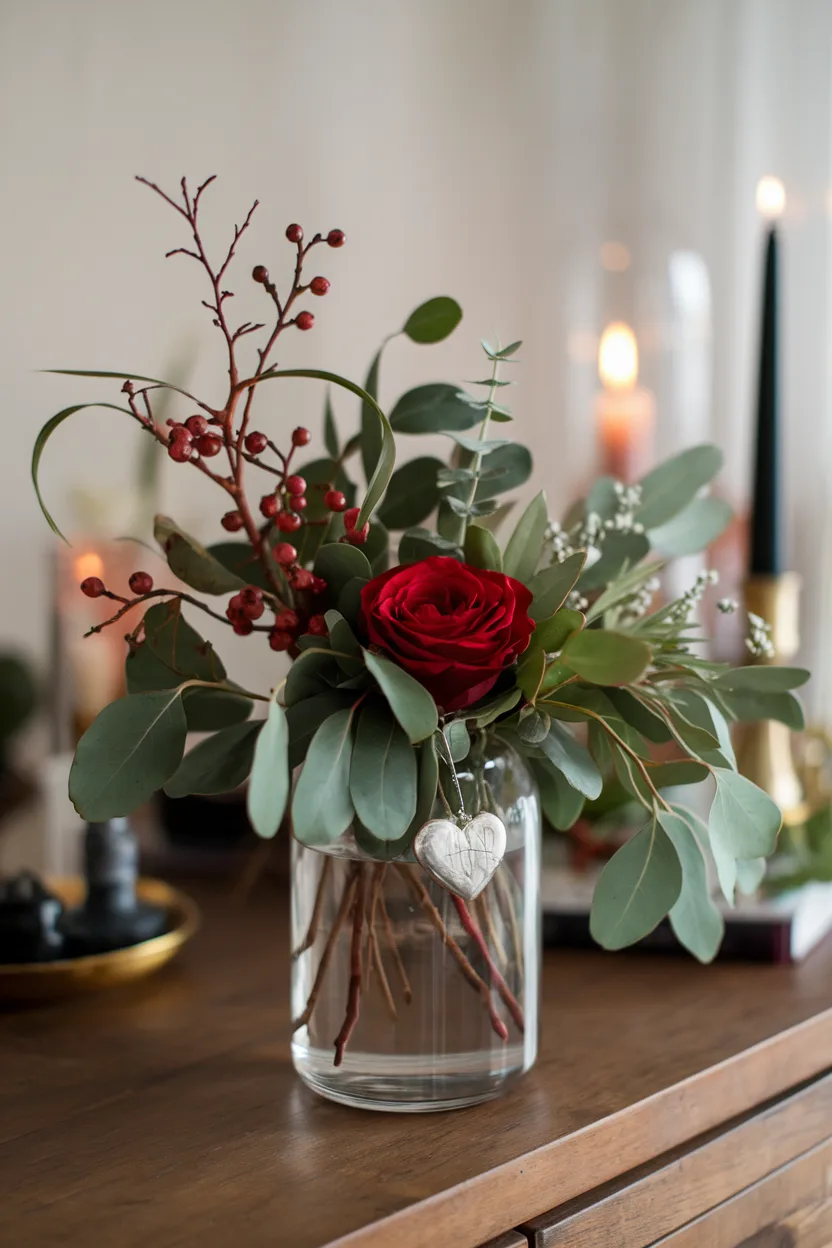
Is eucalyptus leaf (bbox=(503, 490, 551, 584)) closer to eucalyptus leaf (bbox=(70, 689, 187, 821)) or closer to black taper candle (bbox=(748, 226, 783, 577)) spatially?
eucalyptus leaf (bbox=(70, 689, 187, 821))

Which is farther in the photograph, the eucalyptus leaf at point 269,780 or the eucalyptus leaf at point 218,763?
the eucalyptus leaf at point 218,763

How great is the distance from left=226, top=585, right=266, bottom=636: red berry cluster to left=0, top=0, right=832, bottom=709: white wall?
0.78 metres

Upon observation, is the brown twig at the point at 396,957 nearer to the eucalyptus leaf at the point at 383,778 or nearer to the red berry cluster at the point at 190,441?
the eucalyptus leaf at the point at 383,778

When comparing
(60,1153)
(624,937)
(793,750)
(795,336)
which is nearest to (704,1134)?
(624,937)

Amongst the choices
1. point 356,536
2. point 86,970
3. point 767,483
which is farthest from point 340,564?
point 767,483

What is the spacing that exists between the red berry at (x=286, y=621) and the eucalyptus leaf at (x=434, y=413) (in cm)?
13

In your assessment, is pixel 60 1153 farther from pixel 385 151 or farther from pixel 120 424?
pixel 385 151

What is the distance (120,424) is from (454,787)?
101cm

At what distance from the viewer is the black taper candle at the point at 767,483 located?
3.28ft

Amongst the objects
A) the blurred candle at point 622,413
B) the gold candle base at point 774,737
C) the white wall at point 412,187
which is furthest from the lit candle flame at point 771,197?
the gold candle base at point 774,737

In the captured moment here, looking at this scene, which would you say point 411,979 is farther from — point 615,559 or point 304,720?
point 615,559

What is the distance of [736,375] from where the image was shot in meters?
1.37

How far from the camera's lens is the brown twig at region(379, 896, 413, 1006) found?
64 centimetres

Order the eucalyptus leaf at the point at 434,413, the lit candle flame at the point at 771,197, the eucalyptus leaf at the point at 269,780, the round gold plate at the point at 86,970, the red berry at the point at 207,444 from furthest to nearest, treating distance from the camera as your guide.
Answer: the lit candle flame at the point at 771,197 < the round gold plate at the point at 86,970 < the eucalyptus leaf at the point at 434,413 < the red berry at the point at 207,444 < the eucalyptus leaf at the point at 269,780
